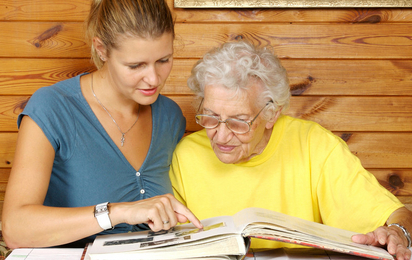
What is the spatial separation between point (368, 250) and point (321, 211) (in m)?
0.57

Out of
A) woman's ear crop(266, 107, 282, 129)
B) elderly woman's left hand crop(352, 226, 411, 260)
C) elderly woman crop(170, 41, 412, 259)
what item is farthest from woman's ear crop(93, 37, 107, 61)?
elderly woman's left hand crop(352, 226, 411, 260)

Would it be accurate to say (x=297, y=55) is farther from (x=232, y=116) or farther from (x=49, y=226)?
(x=49, y=226)

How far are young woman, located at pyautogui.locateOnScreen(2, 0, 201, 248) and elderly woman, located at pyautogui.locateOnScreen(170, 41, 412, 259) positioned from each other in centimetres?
18

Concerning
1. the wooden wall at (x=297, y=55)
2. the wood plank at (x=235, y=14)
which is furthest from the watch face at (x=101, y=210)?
the wood plank at (x=235, y=14)

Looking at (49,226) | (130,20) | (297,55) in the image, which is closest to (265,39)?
(297,55)

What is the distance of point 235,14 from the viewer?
2.21m

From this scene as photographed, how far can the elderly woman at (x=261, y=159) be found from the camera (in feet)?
4.97

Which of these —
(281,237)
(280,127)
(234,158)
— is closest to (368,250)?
(281,237)

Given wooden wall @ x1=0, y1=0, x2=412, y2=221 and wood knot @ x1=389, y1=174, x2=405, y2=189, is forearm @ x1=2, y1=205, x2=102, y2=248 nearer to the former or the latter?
wooden wall @ x1=0, y1=0, x2=412, y2=221

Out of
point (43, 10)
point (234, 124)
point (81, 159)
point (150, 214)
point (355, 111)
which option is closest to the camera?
point (150, 214)

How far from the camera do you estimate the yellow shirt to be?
155cm

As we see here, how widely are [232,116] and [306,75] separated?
0.92 metres

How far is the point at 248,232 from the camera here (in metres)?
0.99

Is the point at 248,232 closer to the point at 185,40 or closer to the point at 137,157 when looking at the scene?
the point at 137,157
